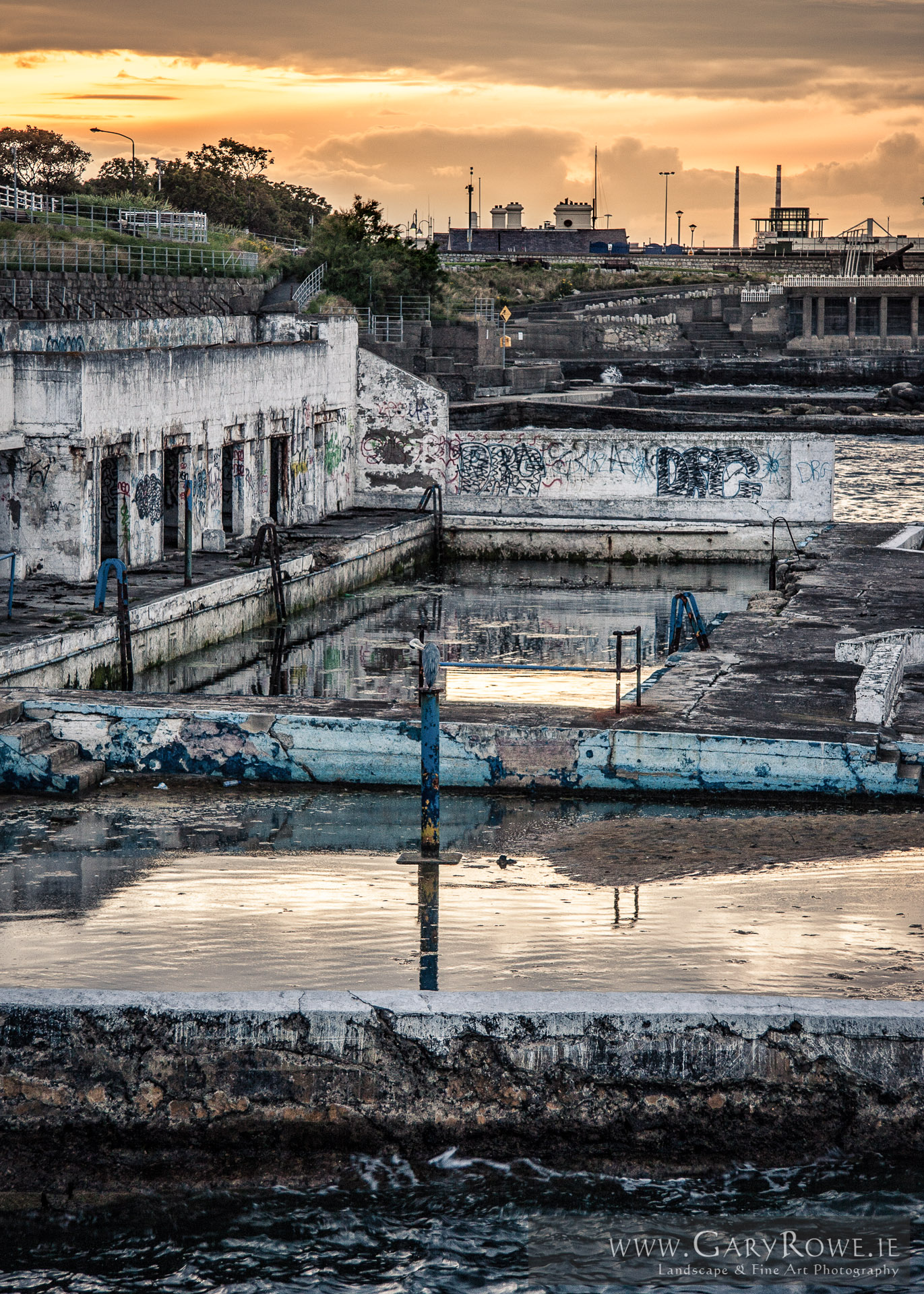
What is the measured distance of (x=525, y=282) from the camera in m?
108

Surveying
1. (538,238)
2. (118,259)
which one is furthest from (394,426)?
(538,238)

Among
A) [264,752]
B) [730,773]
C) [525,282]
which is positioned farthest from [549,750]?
[525,282]

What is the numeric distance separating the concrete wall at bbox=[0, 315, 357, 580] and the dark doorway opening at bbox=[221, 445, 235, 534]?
0.11 m

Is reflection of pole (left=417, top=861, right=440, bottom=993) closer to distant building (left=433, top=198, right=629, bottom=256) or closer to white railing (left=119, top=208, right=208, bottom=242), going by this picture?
white railing (left=119, top=208, right=208, bottom=242)

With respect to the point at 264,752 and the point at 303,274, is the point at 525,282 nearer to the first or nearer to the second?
the point at 303,274

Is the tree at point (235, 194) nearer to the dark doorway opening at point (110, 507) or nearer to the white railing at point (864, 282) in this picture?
the white railing at point (864, 282)

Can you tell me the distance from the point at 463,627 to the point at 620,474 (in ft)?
27.7

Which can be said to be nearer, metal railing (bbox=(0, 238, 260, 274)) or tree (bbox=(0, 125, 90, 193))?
metal railing (bbox=(0, 238, 260, 274))

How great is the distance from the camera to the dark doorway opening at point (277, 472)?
28.0m

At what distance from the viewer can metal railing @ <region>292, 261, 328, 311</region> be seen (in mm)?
46031

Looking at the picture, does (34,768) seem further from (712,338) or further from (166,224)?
(712,338)

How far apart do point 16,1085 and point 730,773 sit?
725 centimetres

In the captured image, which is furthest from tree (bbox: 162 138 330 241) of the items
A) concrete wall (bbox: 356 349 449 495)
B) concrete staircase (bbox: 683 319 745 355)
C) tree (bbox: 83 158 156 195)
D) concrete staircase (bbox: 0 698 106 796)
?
concrete staircase (bbox: 0 698 106 796)

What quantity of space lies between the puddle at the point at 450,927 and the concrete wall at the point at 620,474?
19418 millimetres
